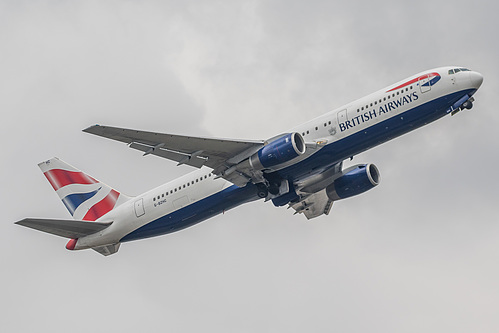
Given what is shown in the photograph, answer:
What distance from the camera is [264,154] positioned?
159ft

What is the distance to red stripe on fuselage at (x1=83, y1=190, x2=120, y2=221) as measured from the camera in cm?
5666

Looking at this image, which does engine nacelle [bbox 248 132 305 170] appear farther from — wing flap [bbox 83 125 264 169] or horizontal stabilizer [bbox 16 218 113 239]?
horizontal stabilizer [bbox 16 218 113 239]

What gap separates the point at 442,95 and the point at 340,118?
5727 mm

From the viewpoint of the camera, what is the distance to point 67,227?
5350cm

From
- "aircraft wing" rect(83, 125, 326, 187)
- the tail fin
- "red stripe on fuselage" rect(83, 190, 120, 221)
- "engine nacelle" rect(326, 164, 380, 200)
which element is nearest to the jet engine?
"aircraft wing" rect(83, 125, 326, 187)

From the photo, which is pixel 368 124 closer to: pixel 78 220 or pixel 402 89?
pixel 402 89

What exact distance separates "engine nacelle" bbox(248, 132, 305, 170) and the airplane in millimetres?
55

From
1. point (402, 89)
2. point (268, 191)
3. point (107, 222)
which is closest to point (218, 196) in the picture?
→ point (268, 191)

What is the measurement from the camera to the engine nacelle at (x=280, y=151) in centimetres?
4738

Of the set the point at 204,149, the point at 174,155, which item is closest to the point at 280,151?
the point at 204,149

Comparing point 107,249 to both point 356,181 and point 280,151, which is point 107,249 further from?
point 356,181

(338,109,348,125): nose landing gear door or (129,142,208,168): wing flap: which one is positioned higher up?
(338,109,348,125): nose landing gear door

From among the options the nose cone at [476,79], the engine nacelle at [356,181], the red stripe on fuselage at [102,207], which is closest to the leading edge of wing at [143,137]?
the engine nacelle at [356,181]

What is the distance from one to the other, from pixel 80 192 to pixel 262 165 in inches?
622
